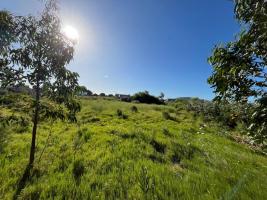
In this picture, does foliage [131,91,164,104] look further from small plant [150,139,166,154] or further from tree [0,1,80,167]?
tree [0,1,80,167]

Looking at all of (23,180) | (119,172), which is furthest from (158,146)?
(23,180)

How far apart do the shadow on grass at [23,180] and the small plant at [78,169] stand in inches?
43.9

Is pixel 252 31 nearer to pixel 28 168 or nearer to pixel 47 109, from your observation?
pixel 47 109

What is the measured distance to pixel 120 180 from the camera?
5074 mm

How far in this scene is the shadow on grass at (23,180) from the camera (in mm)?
4304

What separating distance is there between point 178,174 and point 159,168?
57 cm

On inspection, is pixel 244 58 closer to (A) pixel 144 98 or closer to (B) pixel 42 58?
(B) pixel 42 58

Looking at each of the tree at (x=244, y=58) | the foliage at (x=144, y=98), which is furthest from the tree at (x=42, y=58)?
the foliage at (x=144, y=98)

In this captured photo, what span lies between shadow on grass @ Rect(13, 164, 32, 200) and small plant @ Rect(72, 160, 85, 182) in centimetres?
111

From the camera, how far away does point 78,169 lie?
5.62 metres

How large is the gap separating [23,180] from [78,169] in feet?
4.49

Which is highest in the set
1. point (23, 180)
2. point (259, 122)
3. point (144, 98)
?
point (144, 98)

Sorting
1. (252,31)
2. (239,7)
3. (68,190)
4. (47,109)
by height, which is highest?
(239,7)

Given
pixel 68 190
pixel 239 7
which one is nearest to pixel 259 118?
pixel 239 7
